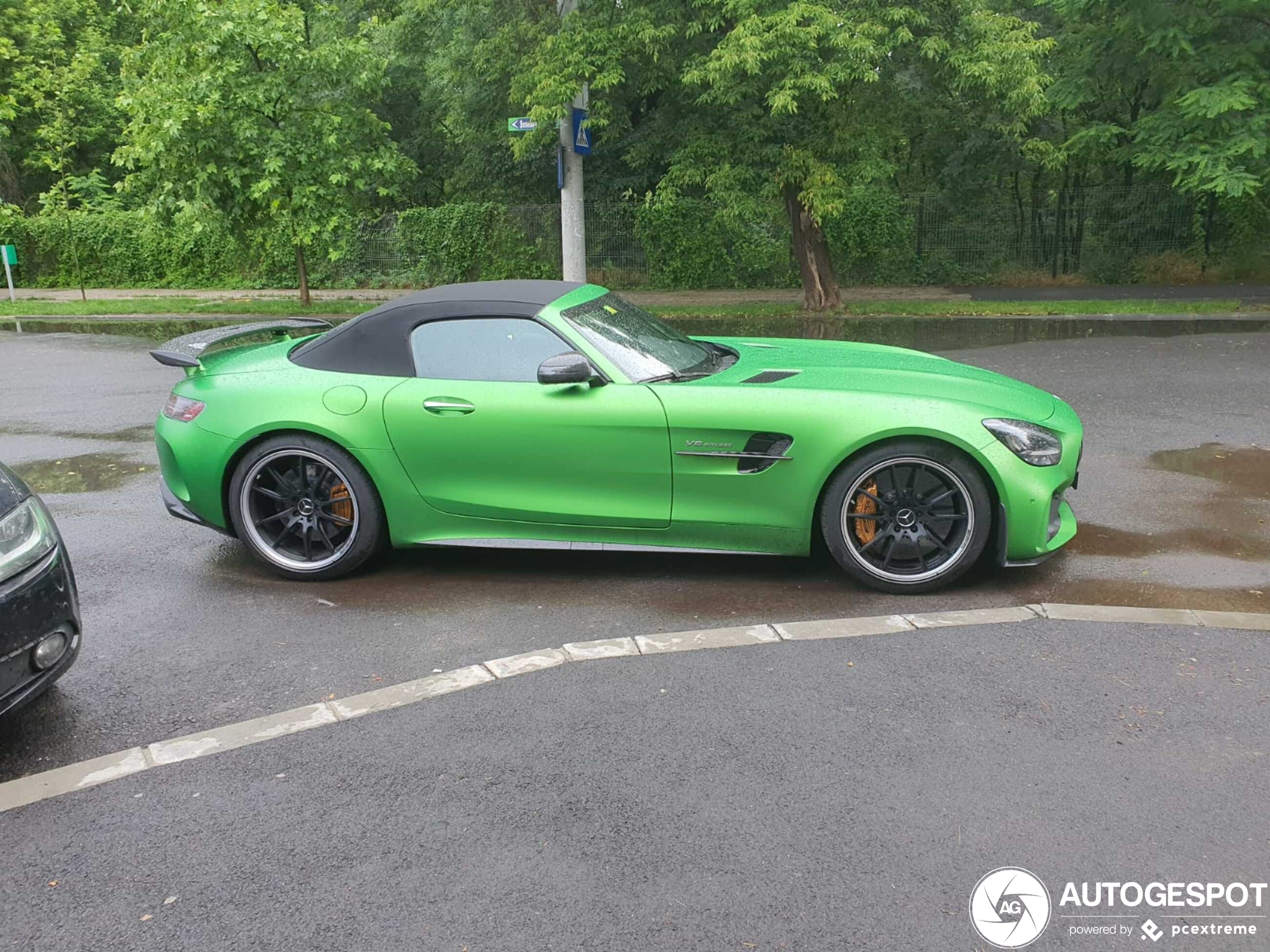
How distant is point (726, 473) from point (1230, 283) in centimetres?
2009

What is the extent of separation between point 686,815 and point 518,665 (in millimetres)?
1283

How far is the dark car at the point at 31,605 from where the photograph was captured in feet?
11.5

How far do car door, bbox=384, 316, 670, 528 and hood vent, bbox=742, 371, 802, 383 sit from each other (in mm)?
508

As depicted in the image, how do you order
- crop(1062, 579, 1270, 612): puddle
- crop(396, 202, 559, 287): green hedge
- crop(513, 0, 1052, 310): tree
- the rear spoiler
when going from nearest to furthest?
1. crop(1062, 579, 1270, 612): puddle
2. the rear spoiler
3. crop(513, 0, 1052, 310): tree
4. crop(396, 202, 559, 287): green hedge

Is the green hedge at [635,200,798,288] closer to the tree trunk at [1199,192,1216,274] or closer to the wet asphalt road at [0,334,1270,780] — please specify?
the tree trunk at [1199,192,1216,274]

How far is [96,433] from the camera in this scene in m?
9.09

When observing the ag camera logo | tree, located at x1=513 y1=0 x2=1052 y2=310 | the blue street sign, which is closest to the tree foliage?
tree, located at x1=513 y1=0 x2=1052 y2=310

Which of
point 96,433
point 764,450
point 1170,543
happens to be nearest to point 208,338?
point 764,450

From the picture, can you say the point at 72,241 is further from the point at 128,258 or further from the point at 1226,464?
the point at 1226,464

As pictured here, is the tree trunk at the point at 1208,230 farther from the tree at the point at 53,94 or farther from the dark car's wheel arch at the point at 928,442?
the tree at the point at 53,94

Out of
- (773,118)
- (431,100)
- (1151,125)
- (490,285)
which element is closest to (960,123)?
(1151,125)

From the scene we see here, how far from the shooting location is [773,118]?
16469 mm

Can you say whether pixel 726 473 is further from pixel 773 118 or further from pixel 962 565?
pixel 773 118

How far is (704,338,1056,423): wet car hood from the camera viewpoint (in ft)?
16.8
